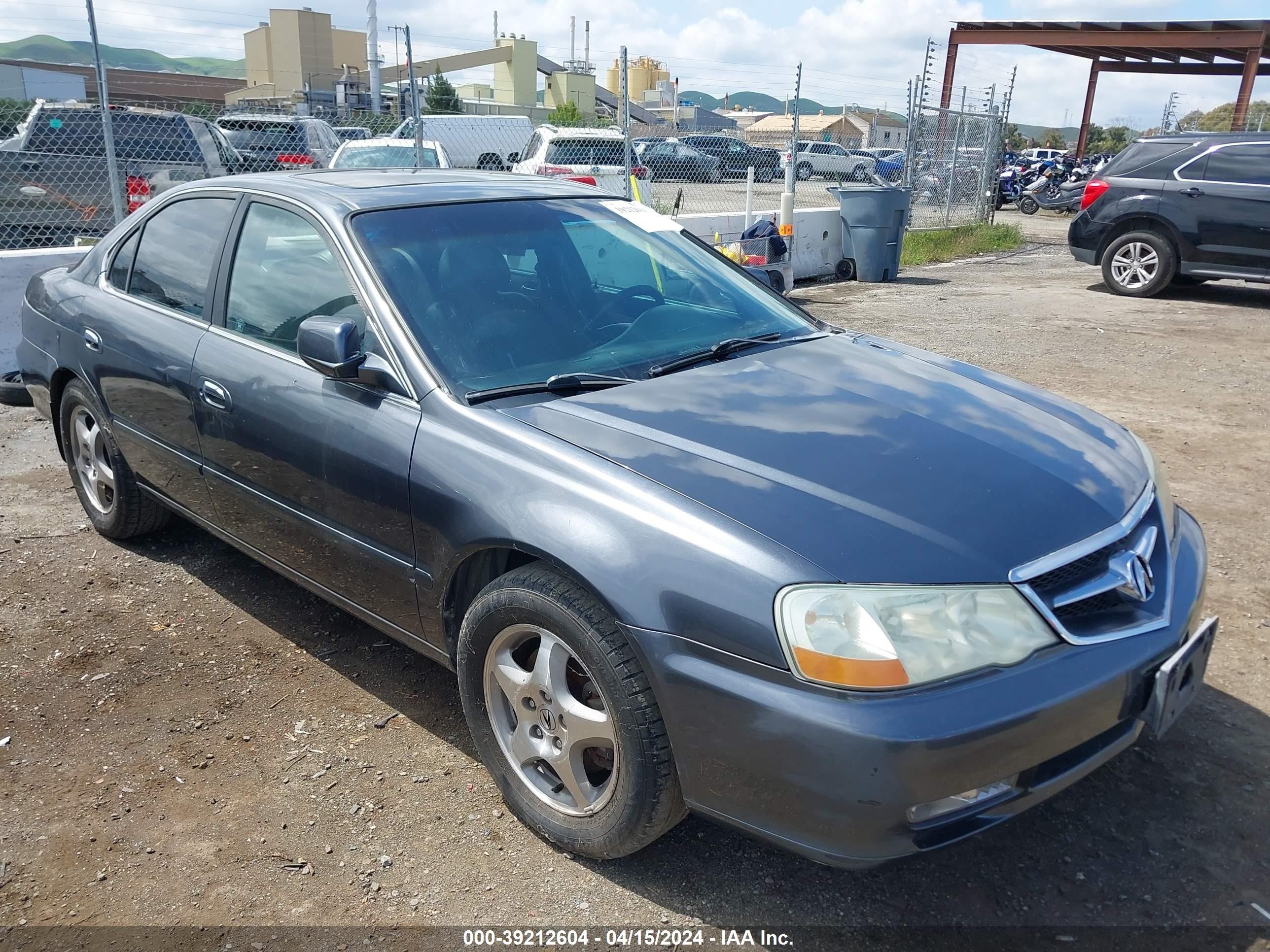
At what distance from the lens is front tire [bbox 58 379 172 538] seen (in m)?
4.24

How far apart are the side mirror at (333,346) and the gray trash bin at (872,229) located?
10585mm

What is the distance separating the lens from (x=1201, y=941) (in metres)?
2.36

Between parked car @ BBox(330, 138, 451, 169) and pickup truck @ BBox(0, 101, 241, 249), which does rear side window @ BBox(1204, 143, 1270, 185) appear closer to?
parked car @ BBox(330, 138, 451, 169)

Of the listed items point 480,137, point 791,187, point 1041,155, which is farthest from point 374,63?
point 1041,155

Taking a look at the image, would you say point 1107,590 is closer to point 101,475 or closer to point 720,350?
point 720,350

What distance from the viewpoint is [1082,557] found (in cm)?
234

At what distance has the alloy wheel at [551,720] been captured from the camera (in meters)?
2.47

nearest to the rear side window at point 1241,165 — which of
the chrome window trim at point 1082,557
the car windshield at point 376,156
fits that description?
the car windshield at point 376,156

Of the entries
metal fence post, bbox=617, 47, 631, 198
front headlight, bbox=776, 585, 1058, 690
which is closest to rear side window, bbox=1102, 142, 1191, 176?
metal fence post, bbox=617, 47, 631, 198

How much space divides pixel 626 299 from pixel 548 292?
293 mm

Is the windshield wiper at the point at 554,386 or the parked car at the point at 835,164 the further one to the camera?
the parked car at the point at 835,164

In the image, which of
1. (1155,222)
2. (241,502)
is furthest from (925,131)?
(241,502)

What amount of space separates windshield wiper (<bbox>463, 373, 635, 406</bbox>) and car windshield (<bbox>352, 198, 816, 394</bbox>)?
3 cm

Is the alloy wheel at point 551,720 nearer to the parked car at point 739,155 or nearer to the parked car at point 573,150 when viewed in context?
the parked car at point 573,150
